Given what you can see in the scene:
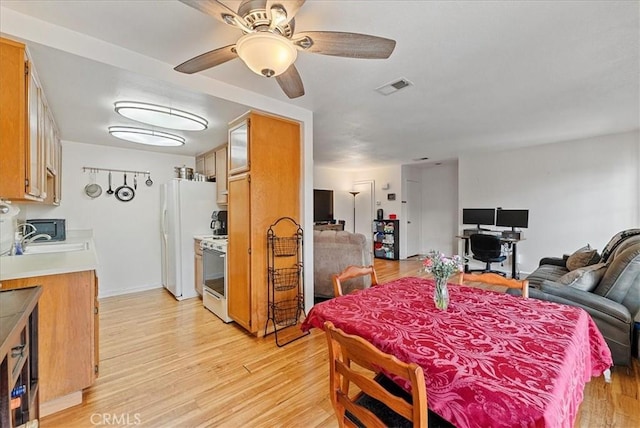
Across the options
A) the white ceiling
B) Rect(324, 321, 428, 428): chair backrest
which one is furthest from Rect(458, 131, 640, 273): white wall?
Rect(324, 321, 428, 428): chair backrest

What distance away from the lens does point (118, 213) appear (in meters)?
4.20

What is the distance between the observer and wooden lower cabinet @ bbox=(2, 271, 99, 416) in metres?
1.71

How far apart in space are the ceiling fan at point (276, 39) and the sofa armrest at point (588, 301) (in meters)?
2.22

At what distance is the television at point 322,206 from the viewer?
6945 millimetres

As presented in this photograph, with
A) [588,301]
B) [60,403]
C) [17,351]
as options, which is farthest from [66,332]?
[588,301]

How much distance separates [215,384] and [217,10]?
2315 mm

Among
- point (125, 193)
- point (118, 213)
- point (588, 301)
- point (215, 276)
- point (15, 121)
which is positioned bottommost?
point (215, 276)

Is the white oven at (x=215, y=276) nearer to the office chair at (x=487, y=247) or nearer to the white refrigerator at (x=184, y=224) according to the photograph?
the white refrigerator at (x=184, y=224)

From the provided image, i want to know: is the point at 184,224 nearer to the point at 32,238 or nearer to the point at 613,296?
the point at 32,238

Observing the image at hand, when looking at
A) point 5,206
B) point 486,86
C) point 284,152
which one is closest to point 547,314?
point 486,86

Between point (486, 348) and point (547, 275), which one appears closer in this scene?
point (486, 348)

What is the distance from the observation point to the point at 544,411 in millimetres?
715

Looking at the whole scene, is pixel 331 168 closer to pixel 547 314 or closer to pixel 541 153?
pixel 541 153

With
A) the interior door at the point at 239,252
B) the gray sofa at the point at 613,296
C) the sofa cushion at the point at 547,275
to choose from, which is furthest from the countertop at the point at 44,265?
the sofa cushion at the point at 547,275
